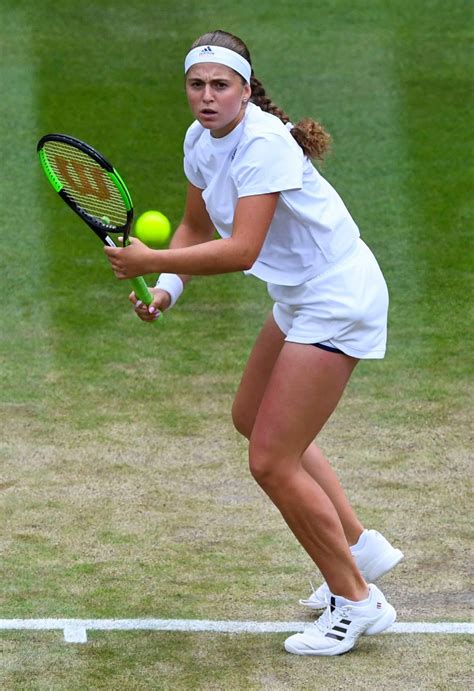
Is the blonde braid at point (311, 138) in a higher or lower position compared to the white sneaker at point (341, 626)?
higher

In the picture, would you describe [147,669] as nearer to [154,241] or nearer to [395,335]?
[154,241]


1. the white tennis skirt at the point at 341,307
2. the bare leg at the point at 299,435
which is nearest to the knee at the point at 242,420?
the bare leg at the point at 299,435

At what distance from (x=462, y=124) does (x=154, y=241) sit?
710 centimetres

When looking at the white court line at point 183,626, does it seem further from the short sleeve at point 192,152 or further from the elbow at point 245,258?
the short sleeve at point 192,152

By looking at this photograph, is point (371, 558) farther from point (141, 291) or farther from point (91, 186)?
Result: point (91, 186)

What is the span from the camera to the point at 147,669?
5145mm

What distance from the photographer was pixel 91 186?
5359 millimetres

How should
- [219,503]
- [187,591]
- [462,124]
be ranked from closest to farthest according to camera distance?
[187,591] → [219,503] → [462,124]

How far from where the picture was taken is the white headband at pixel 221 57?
16.4 feet

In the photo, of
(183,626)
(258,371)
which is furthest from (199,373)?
(183,626)

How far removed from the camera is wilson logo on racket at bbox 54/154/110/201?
17.4ft

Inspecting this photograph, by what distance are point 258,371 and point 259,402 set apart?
0.13m

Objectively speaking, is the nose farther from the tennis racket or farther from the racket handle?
the racket handle

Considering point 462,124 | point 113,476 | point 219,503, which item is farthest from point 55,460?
point 462,124
